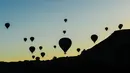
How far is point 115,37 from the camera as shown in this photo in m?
44.1

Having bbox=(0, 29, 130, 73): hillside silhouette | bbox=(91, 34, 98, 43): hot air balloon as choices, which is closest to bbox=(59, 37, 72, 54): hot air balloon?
bbox=(0, 29, 130, 73): hillside silhouette

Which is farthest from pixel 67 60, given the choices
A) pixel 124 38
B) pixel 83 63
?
pixel 124 38

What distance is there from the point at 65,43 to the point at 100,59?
5.45 metres

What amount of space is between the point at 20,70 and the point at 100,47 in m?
10.6

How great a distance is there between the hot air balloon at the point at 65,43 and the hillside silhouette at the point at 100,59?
1884 mm

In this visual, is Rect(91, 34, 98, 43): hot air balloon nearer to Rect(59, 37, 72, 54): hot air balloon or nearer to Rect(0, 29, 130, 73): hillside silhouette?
Rect(59, 37, 72, 54): hot air balloon

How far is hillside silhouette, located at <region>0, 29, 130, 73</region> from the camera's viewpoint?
4088 cm

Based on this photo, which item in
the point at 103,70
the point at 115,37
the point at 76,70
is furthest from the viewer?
the point at 115,37

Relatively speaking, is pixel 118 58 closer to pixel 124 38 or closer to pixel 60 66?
pixel 124 38

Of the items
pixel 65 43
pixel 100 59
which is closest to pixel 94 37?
pixel 65 43

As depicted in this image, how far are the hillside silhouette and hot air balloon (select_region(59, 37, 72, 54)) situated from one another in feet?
6.18

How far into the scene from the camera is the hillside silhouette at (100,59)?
40.9m

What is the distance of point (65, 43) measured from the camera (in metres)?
46.1

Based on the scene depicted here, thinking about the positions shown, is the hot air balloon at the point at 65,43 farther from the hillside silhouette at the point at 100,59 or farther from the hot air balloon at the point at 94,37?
the hot air balloon at the point at 94,37
